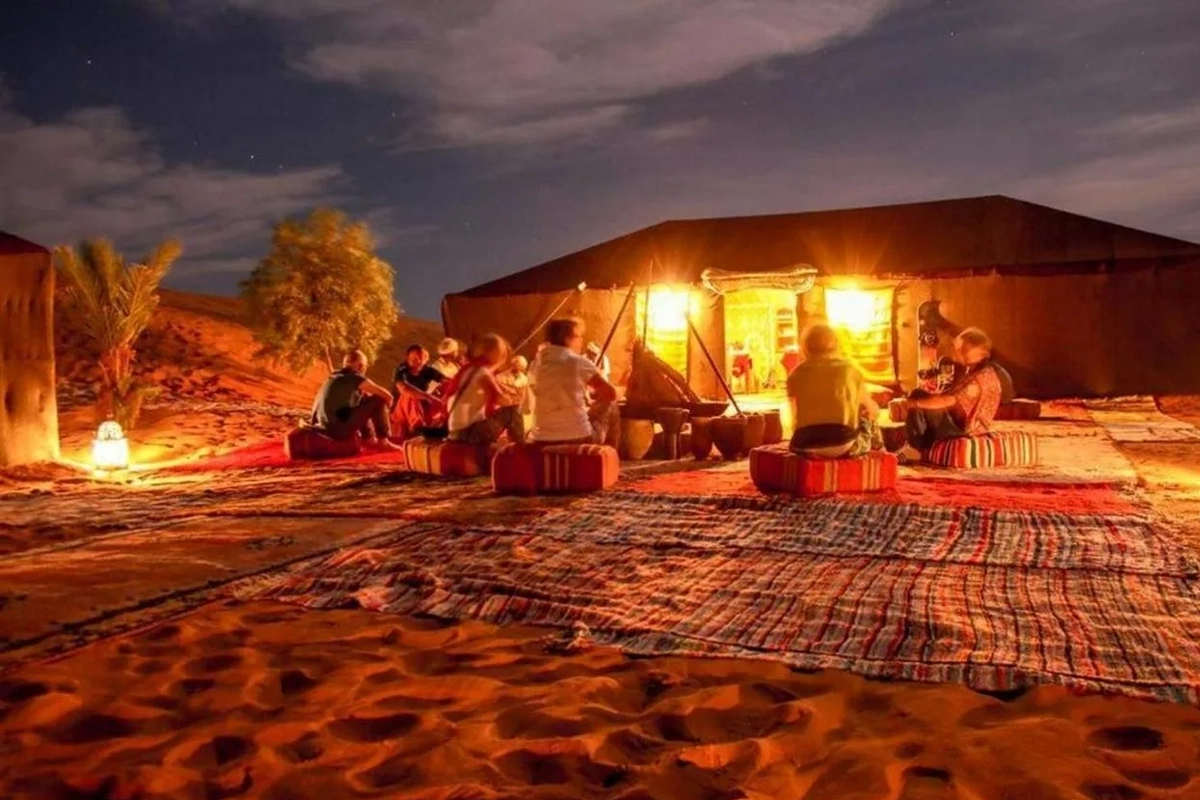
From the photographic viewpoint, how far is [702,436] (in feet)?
32.1

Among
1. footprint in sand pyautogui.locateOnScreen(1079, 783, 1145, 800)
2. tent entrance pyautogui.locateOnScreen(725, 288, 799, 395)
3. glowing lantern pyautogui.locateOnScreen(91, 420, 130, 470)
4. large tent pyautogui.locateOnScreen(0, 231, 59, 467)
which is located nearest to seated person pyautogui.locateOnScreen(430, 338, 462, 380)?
glowing lantern pyautogui.locateOnScreen(91, 420, 130, 470)

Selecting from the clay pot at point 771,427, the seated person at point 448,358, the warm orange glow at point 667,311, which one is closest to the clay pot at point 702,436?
the clay pot at point 771,427

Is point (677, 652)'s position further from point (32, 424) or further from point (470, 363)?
point (32, 424)

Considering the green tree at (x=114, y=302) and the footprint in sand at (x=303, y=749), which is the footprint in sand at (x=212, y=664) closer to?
the footprint in sand at (x=303, y=749)

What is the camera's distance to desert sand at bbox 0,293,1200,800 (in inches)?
103

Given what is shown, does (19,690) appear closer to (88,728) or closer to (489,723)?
(88,728)

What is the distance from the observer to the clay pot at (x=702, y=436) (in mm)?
9766

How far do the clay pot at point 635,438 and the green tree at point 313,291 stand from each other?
13.9 metres

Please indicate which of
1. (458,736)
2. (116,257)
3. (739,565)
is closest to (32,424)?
(116,257)

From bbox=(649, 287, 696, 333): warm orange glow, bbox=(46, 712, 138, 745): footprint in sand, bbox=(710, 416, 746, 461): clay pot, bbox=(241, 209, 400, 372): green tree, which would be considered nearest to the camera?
bbox=(46, 712, 138, 745): footprint in sand

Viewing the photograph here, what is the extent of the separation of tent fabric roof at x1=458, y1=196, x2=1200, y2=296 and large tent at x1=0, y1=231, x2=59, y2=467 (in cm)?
820

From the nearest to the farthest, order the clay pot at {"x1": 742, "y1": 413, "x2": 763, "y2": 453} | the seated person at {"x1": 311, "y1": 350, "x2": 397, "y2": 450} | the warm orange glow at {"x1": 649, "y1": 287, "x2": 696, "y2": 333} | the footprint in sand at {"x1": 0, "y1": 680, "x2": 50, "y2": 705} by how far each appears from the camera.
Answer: the footprint in sand at {"x1": 0, "y1": 680, "x2": 50, "y2": 705} → the clay pot at {"x1": 742, "y1": 413, "x2": 763, "y2": 453} → the seated person at {"x1": 311, "y1": 350, "x2": 397, "y2": 450} → the warm orange glow at {"x1": 649, "y1": 287, "x2": 696, "y2": 333}

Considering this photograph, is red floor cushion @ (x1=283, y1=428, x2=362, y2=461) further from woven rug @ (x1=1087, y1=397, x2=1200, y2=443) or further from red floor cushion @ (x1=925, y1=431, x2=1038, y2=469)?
woven rug @ (x1=1087, y1=397, x2=1200, y2=443)

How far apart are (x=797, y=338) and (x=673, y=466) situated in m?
7.90
